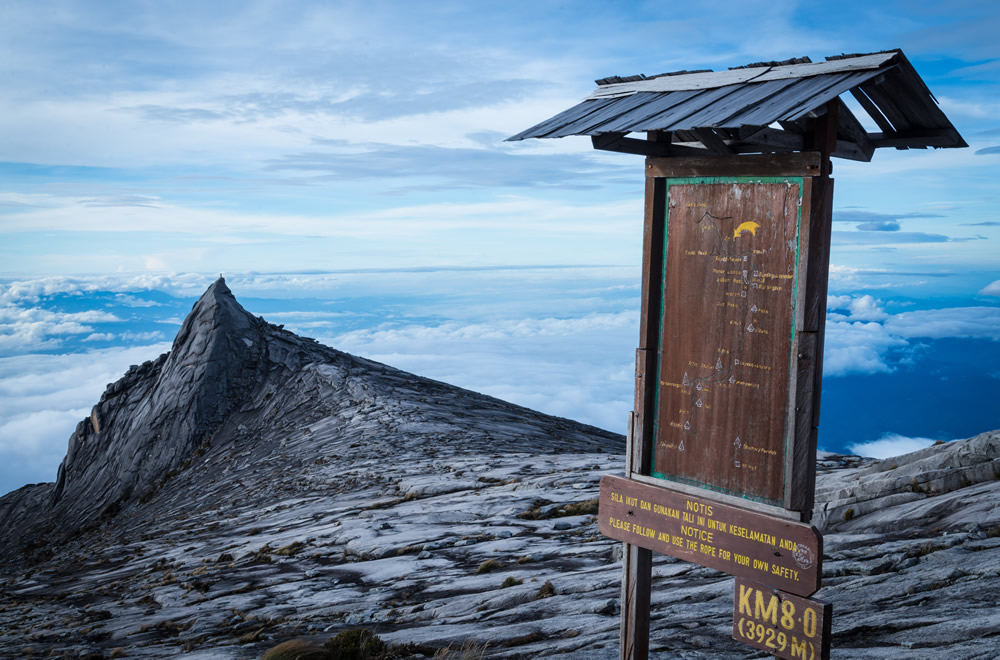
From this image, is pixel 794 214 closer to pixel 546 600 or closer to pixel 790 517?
pixel 790 517

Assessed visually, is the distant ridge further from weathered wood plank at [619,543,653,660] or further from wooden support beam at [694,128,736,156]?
wooden support beam at [694,128,736,156]

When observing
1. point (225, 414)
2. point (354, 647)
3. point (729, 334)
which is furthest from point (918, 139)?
point (225, 414)

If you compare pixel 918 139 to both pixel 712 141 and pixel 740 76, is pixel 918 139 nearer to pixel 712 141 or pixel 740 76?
pixel 740 76

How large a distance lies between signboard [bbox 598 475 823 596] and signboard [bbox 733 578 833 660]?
0.41 ft

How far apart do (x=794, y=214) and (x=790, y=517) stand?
269cm

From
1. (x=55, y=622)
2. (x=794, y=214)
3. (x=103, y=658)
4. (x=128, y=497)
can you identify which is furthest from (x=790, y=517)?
(x=128, y=497)

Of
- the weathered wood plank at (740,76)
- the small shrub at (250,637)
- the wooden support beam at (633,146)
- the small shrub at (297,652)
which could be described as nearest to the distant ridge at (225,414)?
the small shrub at (250,637)

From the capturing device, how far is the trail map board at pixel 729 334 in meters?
7.03

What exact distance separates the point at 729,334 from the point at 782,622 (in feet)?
8.62

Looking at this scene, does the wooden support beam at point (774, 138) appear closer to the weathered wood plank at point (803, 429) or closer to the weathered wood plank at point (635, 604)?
the weathered wood plank at point (803, 429)

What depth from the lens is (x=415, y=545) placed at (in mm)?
15102

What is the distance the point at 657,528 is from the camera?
26.1ft

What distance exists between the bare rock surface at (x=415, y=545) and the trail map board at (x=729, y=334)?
2.33m

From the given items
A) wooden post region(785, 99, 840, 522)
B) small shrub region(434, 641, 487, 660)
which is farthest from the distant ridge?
wooden post region(785, 99, 840, 522)
